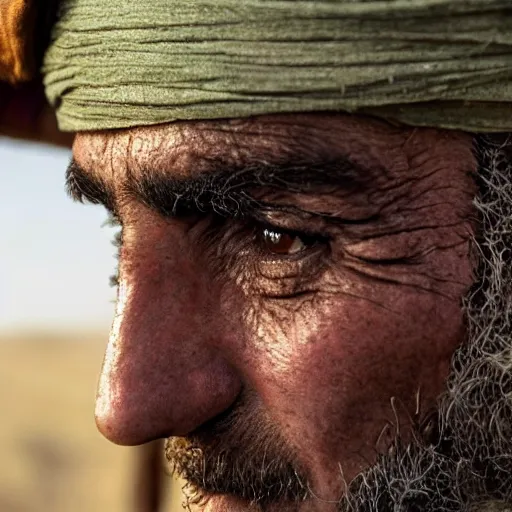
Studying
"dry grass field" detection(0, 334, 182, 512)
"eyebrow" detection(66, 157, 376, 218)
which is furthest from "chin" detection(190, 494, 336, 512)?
"dry grass field" detection(0, 334, 182, 512)

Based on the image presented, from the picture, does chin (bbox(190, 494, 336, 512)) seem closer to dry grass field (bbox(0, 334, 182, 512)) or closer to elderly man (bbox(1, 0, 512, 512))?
elderly man (bbox(1, 0, 512, 512))

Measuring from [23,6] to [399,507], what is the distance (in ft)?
4.45

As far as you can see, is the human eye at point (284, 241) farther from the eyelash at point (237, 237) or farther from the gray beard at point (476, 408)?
the gray beard at point (476, 408)

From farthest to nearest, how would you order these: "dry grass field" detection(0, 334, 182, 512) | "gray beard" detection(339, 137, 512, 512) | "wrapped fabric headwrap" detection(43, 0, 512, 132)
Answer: "dry grass field" detection(0, 334, 182, 512)
"gray beard" detection(339, 137, 512, 512)
"wrapped fabric headwrap" detection(43, 0, 512, 132)

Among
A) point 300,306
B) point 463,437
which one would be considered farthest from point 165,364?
point 463,437

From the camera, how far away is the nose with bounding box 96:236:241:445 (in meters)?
1.94

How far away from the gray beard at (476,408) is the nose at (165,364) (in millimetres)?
344

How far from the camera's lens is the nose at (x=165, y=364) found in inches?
76.3

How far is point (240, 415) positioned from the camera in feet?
6.45

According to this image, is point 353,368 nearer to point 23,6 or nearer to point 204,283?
point 204,283

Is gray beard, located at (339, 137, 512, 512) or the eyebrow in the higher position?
the eyebrow

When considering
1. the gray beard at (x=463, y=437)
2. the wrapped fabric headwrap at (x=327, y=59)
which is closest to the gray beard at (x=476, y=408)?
the gray beard at (x=463, y=437)

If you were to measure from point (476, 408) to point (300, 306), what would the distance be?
393 millimetres

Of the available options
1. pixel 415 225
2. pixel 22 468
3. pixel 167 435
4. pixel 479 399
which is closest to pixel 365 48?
pixel 415 225
